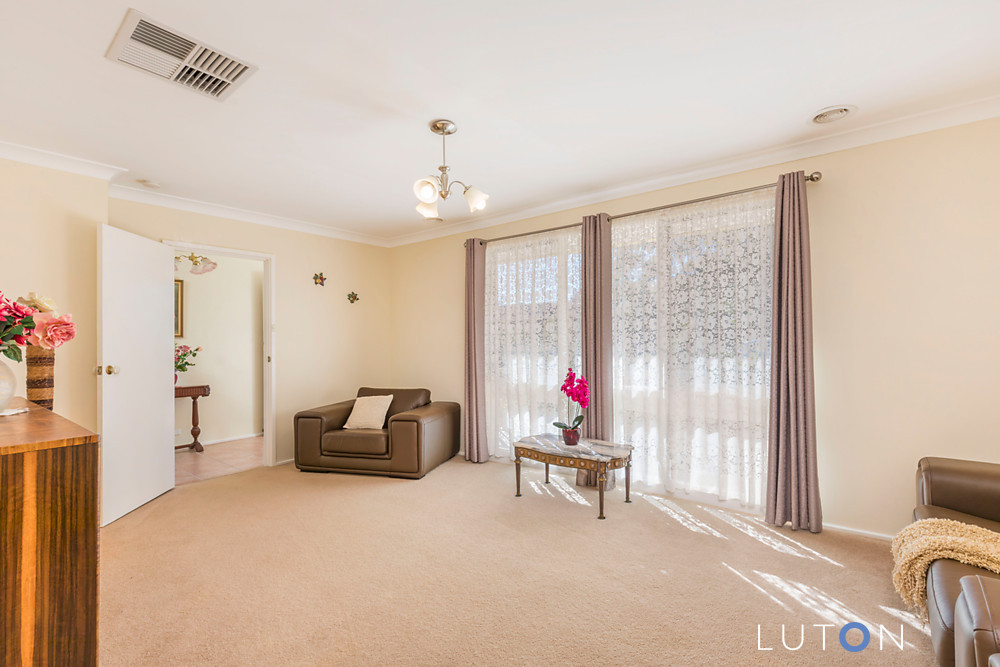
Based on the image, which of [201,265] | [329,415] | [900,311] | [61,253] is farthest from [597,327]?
[201,265]

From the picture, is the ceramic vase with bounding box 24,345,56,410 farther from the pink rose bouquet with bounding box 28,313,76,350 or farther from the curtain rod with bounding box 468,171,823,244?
the curtain rod with bounding box 468,171,823,244

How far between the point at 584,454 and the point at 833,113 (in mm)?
2648

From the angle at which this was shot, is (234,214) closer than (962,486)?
No

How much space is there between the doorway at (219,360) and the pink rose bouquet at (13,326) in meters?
3.74

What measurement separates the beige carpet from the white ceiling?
2.58 metres

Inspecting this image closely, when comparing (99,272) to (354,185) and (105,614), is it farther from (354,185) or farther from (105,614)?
(105,614)

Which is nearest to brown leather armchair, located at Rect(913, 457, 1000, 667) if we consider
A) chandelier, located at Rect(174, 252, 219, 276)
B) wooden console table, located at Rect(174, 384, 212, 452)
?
wooden console table, located at Rect(174, 384, 212, 452)

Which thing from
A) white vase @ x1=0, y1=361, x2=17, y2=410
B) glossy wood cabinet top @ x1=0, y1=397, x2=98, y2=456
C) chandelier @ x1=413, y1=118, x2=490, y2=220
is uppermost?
chandelier @ x1=413, y1=118, x2=490, y2=220

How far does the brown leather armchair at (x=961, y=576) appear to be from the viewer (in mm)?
1251

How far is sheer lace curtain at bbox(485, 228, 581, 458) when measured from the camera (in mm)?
4227

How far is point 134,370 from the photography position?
139 inches

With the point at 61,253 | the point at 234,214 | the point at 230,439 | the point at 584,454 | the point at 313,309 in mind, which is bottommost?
the point at 230,439

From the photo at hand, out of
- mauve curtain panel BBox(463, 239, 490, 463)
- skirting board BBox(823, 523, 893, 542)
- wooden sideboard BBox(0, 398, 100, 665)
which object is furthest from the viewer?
mauve curtain panel BBox(463, 239, 490, 463)

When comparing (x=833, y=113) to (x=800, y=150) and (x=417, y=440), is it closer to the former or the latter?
(x=800, y=150)
